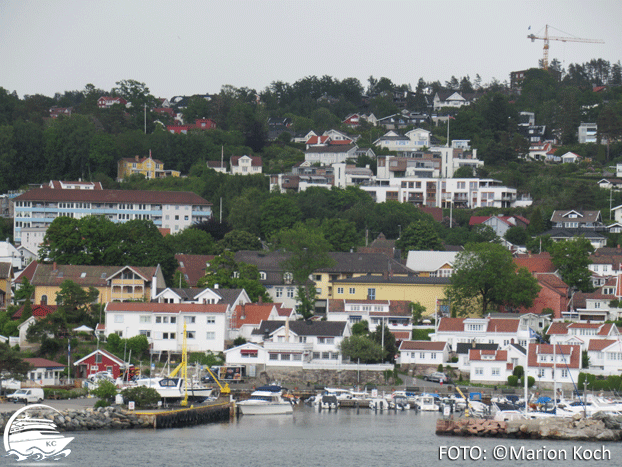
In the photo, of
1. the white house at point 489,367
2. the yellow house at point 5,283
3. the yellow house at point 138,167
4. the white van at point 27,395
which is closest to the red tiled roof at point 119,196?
the yellow house at point 138,167

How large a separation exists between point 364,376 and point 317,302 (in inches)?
454

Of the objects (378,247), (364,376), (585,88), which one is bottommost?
(364,376)

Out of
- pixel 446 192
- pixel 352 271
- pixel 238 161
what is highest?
pixel 238 161

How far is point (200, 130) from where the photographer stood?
99500mm

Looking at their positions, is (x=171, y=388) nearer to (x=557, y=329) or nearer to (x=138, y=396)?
(x=138, y=396)

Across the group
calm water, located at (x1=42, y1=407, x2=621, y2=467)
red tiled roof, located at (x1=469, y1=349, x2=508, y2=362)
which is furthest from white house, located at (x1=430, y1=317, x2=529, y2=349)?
calm water, located at (x1=42, y1=407, x2=621, y2=467)

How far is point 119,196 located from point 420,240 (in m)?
22.9

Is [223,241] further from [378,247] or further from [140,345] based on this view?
[140,345]

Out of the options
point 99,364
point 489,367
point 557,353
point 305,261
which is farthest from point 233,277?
point 557,353

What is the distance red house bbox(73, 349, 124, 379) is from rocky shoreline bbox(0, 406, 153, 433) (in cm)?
743

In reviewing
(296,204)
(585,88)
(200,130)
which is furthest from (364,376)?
(585,88)

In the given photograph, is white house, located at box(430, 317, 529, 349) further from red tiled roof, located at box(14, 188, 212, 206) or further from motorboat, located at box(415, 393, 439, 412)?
red tiled roof, located at box(14, 188, 212, 206)

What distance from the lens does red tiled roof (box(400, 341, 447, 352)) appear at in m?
49.9

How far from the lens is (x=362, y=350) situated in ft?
161
